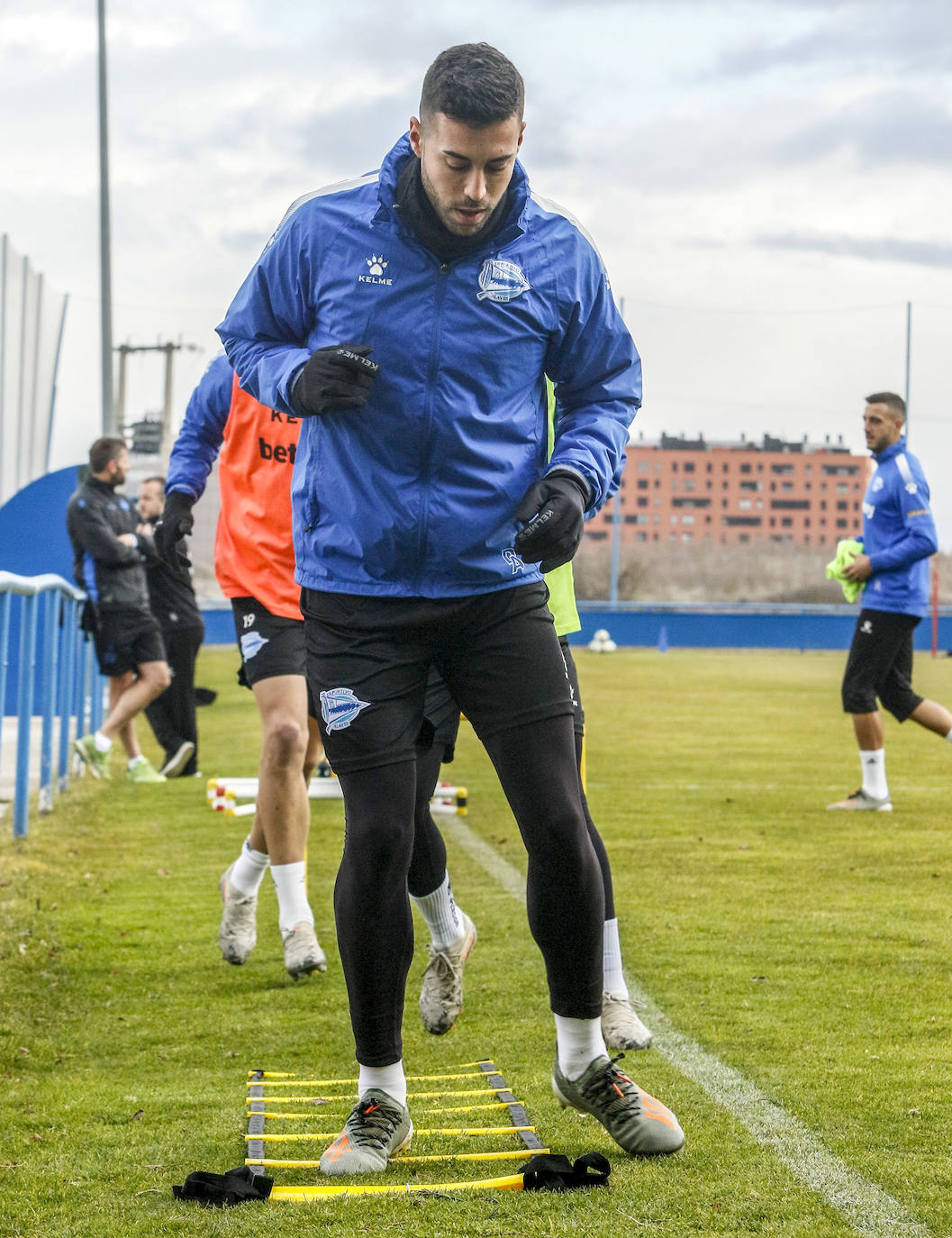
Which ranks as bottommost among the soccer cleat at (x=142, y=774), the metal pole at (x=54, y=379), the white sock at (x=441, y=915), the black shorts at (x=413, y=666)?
the soccer cleat at (x=142, y=774)

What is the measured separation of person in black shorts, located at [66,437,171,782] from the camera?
35.1 feet

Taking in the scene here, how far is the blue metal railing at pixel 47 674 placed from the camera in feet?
23.7

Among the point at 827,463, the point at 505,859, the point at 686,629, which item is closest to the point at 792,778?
the point at 505,859

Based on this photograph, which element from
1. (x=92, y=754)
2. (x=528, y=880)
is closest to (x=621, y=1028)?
(x=528, y=880)

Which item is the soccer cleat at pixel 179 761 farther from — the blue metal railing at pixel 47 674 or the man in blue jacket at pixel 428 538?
the man in blue jacket at pixel 428 538

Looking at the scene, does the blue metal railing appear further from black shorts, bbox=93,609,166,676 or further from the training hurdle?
the training hurdle

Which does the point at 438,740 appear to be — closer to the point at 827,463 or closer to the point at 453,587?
the point at 453,587

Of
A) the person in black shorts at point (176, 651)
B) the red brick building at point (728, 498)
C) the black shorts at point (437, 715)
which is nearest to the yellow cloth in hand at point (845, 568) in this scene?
the person in black shorts at point (176, 651)

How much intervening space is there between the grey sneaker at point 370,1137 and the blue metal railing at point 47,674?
405 centimetres

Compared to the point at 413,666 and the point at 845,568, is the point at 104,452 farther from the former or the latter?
the point at 413,666

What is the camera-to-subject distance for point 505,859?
721 centimetres

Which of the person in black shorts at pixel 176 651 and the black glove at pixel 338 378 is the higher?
the black glove at pixel 338 378

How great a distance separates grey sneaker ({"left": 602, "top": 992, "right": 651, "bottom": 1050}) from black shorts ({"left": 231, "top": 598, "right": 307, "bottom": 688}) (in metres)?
1.67

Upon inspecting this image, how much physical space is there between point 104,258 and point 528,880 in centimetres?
1964
